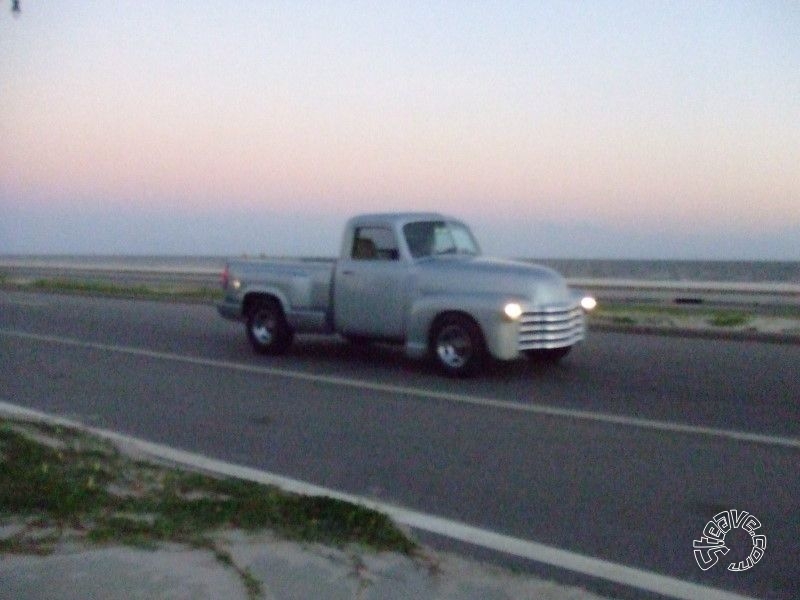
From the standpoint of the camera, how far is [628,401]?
10.7 metres

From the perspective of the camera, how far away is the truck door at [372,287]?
12.8m

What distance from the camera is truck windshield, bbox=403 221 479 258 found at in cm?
1314

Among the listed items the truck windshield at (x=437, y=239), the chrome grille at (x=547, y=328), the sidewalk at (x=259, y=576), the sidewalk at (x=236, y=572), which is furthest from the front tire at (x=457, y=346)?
the sidewalk at (x=259, y=576)

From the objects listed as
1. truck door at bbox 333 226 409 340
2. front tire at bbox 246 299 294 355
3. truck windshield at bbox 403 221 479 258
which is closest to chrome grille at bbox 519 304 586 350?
truck door at bbox 333 226 409 340

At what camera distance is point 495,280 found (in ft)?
39.6

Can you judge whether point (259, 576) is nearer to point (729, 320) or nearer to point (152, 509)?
point (152, 509)

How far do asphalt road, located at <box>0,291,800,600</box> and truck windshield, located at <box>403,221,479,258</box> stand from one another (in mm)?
1552

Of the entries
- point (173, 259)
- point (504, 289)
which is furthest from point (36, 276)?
point (504, 289)

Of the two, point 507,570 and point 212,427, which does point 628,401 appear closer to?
point 212,427

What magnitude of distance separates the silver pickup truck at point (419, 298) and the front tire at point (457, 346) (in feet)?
0.04

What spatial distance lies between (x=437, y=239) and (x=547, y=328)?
2141 mm

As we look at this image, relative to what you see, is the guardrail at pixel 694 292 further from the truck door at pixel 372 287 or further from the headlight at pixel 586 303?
the truck door at pixel 372 287

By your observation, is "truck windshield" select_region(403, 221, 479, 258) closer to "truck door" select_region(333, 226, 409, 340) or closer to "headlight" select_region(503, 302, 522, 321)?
"truck door" select_region(333, 226, 409, 340)

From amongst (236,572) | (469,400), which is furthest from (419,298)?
(236,572)
